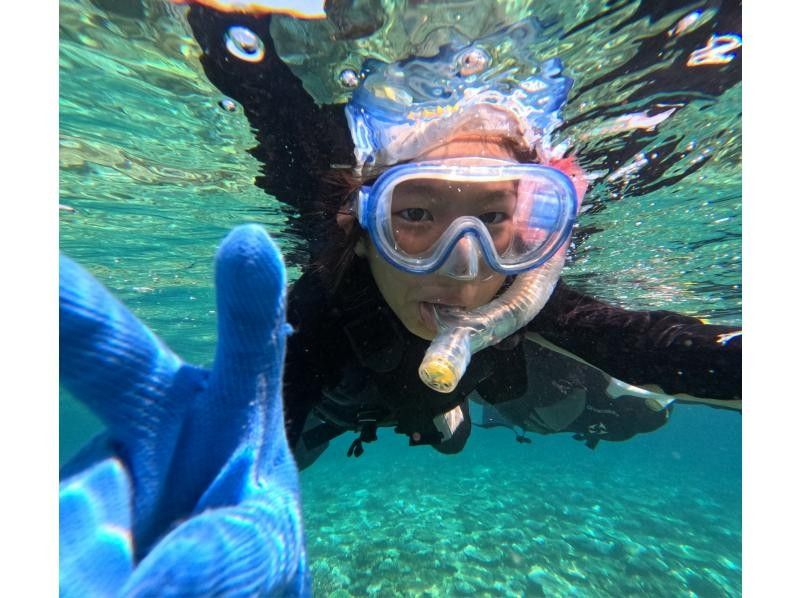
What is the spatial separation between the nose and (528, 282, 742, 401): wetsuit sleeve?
1.57 meters

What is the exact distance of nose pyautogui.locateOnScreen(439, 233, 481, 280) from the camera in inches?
137

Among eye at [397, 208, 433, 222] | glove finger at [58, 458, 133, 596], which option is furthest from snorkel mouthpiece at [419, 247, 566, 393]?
glove finger at [58, 458, 133, 596]

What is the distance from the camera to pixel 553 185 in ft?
12.8

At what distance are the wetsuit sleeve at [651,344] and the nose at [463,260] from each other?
1.57 meters

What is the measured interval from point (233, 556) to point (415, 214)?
3.00 m

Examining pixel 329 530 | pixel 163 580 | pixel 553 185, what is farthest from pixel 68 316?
pixel 329 530

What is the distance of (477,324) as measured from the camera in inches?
122

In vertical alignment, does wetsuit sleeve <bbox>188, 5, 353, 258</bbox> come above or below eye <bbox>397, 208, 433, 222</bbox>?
above

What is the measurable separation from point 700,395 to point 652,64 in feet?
11.4

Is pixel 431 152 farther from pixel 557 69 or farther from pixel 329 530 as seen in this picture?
pixel 329 530

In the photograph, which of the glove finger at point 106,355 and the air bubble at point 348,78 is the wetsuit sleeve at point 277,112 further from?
the glove finger at point 106,355

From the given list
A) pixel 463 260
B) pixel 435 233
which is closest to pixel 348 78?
pixel 435 233

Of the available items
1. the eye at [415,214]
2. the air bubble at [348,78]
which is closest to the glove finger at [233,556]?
the eye at [415,214]

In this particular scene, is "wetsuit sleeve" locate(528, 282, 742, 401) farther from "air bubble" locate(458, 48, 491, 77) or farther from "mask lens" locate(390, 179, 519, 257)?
"air bubble" locate(458, 48, 491, 77)
